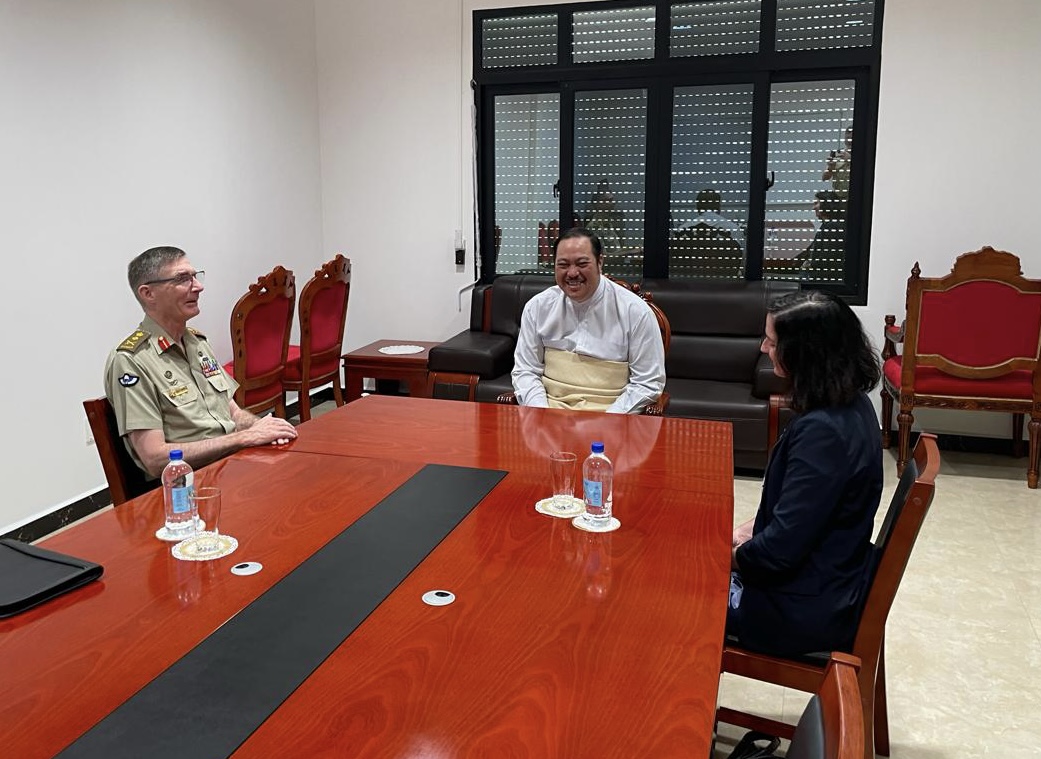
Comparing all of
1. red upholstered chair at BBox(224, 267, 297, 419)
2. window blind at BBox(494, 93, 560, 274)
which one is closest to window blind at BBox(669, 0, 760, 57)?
window blind at BBox(494, 93, 560, 274)

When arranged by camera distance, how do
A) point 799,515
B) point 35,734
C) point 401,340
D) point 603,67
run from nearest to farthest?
point 35,734
point 799,515
point 603,67
point 401,340

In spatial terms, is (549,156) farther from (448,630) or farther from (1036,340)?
(448,630)

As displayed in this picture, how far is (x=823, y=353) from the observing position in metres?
1.59

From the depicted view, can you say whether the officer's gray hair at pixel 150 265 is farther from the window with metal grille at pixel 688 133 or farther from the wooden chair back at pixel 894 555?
the window with metal grille at pixel 688 133

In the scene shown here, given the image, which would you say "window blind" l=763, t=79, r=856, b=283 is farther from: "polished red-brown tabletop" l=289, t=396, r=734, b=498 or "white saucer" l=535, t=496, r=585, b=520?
"white saucer" l=535, t=496, r=585, b=520

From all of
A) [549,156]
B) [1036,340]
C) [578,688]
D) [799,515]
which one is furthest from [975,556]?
[549,156]

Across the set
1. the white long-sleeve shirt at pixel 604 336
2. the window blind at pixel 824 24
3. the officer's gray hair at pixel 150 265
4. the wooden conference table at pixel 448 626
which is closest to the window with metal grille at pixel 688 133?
the window blind at pixel 824 24

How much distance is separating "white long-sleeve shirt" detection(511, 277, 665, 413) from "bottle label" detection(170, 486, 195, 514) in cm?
159

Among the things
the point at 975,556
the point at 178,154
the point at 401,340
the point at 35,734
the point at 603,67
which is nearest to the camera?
the point at 35,734

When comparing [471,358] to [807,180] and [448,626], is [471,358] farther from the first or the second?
[448,626]

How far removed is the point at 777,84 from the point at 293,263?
3.20m

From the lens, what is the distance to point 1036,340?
12.1ft

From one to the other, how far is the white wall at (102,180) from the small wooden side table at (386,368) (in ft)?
2.52

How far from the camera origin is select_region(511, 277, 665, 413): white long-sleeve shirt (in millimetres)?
2924
